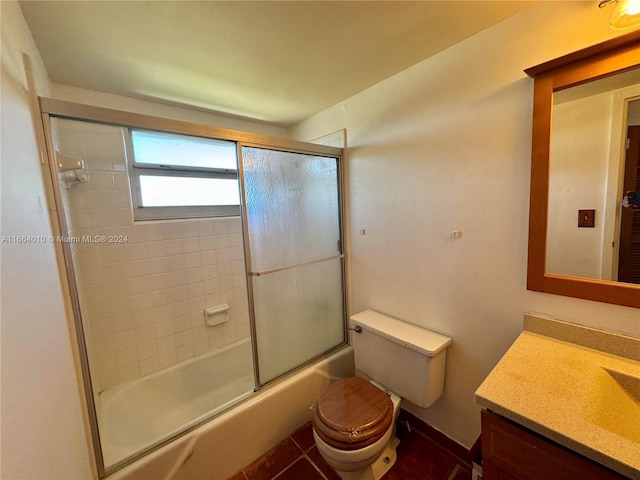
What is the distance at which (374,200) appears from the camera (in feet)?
5.92

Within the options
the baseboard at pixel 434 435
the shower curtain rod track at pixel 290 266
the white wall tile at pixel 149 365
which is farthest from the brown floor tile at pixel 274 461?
the shower curtain rod track at pixel 290 266

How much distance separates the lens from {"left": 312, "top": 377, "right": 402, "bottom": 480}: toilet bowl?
3.98ft

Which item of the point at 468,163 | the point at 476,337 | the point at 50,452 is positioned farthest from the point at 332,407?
the point at 468,163

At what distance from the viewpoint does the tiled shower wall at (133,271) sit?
5.36ft

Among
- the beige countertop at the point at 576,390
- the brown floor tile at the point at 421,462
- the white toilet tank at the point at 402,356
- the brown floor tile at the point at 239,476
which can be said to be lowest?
the brown floor tile at the point at 239,476

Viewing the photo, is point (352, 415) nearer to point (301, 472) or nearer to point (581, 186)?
point (301, 472)

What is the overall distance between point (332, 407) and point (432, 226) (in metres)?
1.13

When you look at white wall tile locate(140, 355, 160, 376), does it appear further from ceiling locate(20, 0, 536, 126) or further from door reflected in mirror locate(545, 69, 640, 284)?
door reflected in mirror locate(545, 69, 640, 284)

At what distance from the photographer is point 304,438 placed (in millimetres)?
1698

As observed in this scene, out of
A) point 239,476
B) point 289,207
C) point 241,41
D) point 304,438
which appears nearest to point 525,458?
point 304,438

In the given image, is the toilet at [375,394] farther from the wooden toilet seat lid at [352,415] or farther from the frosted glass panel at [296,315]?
the frosted glass panel at [296,315]

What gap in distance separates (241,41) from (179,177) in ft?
3.79

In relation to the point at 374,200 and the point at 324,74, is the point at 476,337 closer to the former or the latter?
the point at 374,200

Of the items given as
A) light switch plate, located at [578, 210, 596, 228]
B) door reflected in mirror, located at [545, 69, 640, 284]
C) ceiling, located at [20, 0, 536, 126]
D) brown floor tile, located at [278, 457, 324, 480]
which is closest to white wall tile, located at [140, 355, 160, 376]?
brown floor tile, located at [278, 457, 324, 480]
